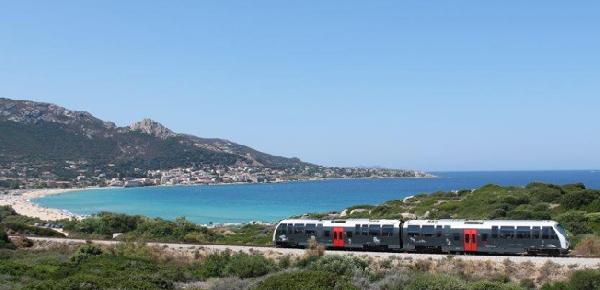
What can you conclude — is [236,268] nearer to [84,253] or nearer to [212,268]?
[212,268]

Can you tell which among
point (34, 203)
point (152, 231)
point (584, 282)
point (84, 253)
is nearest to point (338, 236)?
point (84, 253)

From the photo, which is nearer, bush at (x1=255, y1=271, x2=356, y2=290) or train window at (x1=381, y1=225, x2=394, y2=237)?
bush at (x1=255, y1=271, x2=356, y2=290)

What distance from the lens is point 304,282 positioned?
572 inches

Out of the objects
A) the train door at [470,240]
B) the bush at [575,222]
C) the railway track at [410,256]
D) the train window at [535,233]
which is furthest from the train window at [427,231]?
the bush at [575,222]

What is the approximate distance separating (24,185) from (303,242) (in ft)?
484

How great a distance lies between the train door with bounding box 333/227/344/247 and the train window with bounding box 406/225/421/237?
335 cm


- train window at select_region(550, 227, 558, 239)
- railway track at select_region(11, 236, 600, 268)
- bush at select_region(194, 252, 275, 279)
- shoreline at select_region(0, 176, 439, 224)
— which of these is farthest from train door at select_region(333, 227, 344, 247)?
shoreline at select_region(0, 176, 439, 224)

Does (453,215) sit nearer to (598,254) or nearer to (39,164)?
(598,254)

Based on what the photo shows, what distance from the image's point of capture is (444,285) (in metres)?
14.6

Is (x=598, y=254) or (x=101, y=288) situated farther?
(x=598, y=254)

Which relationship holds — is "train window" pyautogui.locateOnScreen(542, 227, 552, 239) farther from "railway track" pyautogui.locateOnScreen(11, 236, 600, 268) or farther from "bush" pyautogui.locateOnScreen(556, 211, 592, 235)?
"bush" pyautogui.locateOnScreen(556, 211, 592, 235)

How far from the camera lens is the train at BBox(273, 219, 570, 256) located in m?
24.2

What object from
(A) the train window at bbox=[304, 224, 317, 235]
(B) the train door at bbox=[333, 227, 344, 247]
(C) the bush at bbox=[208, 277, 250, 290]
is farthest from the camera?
(A) the train window at bbox=[304, 224, 317, 235]

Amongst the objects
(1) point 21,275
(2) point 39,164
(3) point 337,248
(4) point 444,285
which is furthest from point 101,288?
(2) point 39,164
